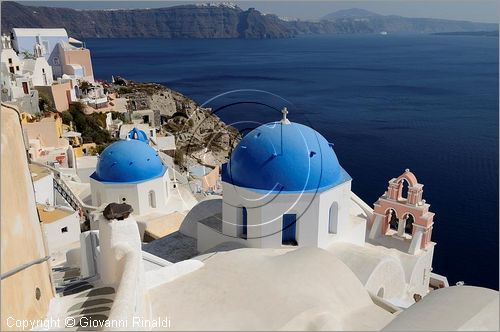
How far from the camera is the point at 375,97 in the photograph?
260 feet

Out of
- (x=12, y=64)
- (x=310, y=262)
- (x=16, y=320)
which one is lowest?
(x=310, y=262)

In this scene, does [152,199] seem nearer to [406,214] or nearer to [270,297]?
[406,214]

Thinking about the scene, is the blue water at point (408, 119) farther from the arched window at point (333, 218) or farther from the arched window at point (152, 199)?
the arched window at point (152, 199)

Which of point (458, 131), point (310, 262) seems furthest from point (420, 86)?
point (310, 262)

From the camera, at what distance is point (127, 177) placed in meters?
17.8

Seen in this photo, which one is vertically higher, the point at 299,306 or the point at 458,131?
the point at 299,306

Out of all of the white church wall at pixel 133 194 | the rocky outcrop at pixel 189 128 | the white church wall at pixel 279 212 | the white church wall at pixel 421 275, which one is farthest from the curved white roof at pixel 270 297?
the rocky outcrop at pixel 189 128

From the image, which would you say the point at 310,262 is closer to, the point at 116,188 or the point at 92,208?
the point at 116,188

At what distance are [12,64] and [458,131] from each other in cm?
5236

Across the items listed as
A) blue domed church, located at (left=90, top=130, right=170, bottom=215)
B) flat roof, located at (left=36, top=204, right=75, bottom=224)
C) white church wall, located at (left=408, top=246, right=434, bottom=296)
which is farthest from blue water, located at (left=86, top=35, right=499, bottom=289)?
flat roof, located at (left=36, top=204, right=75, bottom=224)
